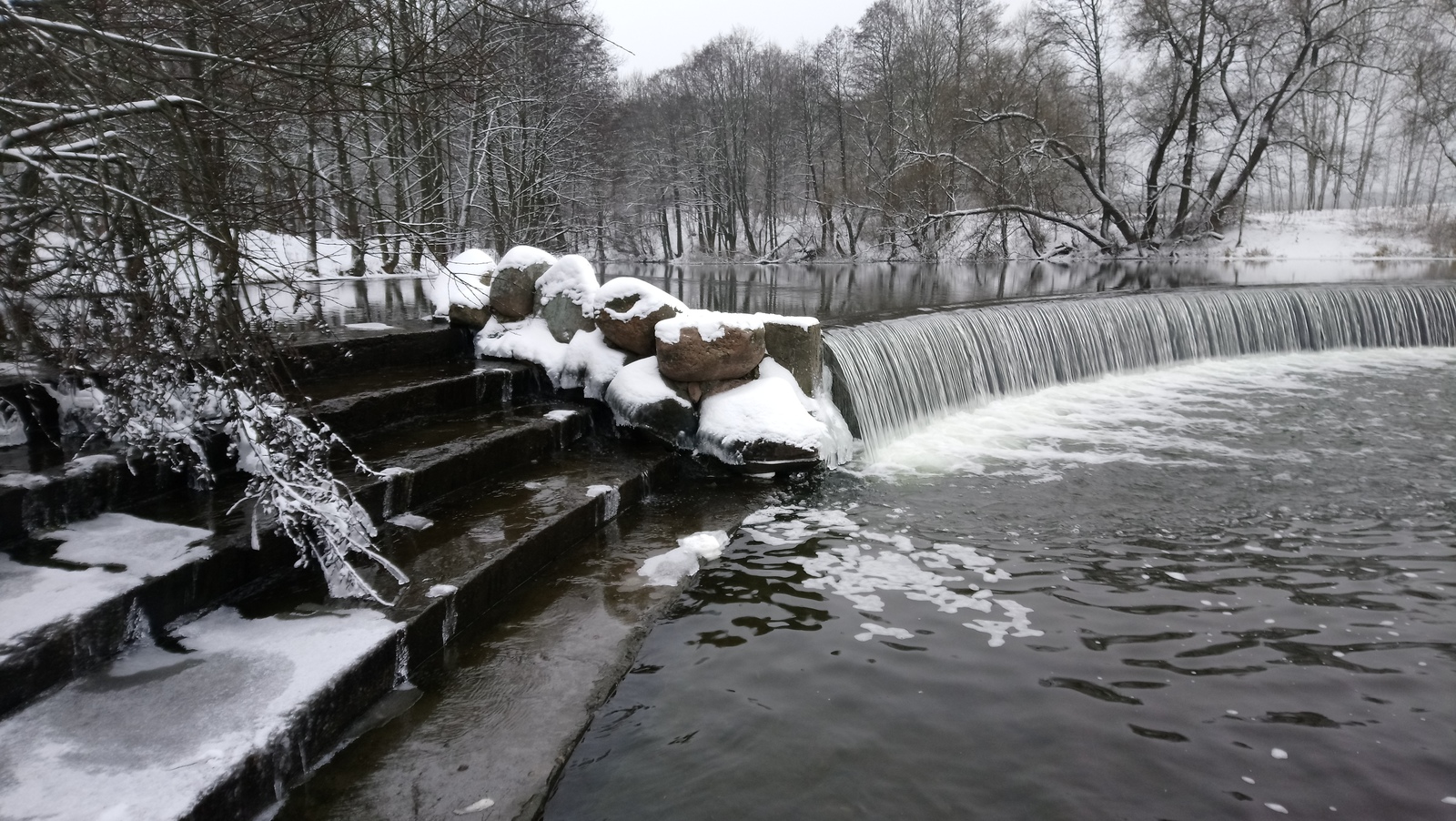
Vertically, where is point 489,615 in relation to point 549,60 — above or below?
below

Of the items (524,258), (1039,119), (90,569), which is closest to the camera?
(90,569)

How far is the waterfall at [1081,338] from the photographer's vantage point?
8156 millimetres

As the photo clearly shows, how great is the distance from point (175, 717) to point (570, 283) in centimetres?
512

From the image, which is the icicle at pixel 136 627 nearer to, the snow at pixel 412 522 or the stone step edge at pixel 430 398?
the snow at pixel 412 522

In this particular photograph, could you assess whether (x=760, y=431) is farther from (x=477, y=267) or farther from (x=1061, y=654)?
(x=477, y=267)

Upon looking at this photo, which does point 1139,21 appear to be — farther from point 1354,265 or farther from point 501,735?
point 501,735

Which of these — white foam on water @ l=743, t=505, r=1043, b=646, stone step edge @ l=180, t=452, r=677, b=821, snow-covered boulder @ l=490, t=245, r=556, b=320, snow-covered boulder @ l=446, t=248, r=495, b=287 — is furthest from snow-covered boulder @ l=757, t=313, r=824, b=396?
snow-covered boulder @ l=446, t=248, r=495, b=287

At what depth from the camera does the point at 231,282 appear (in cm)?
290

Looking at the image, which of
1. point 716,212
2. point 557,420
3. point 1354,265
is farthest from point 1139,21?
point 557,420

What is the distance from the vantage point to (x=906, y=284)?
737 inches

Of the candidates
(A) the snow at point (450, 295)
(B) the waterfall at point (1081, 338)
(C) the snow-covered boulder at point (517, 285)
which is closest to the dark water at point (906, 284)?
(A) the snow at point (450, 295)

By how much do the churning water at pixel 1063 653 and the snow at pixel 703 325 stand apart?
1.45 metres

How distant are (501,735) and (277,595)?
1319 millimetres

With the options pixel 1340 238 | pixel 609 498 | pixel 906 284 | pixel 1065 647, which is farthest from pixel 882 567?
pixel 1340 238
